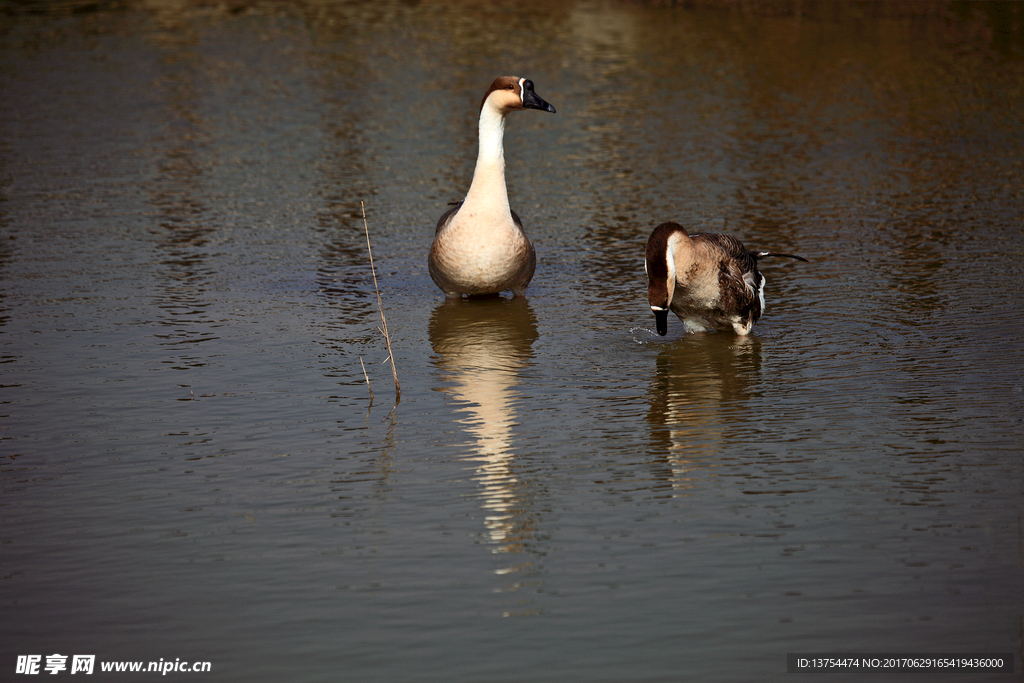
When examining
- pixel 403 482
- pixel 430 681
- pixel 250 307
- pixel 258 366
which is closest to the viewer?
pixel 430 681

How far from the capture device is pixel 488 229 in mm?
9758

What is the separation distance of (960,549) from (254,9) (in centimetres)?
3737

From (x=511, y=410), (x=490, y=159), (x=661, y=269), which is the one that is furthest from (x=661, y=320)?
(x=490, y=159)

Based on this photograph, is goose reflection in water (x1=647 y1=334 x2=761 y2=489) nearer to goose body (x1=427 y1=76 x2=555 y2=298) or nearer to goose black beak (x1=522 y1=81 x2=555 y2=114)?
goose body (x1=427 y1=76 x2=555 y2=298)

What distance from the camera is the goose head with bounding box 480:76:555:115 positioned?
959cm

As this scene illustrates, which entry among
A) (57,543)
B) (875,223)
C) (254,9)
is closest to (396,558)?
(57,543)

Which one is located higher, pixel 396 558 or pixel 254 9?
pixel 254 9

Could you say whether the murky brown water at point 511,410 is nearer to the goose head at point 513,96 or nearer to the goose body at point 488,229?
the goose body at point 488,229

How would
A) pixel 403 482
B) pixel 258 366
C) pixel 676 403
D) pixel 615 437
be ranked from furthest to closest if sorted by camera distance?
1. pixel 258 366
2. pixel 676 403
3. pixel 615 437
4. pixel 403 482

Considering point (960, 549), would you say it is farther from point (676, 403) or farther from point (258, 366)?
point (258, 366)

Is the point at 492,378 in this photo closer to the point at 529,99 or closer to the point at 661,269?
the point at 661,269

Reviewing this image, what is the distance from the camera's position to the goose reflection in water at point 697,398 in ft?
20.8

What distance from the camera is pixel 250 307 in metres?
9.73

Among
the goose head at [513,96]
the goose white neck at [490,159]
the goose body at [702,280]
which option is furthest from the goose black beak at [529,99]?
the goose body at [702,280]
